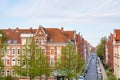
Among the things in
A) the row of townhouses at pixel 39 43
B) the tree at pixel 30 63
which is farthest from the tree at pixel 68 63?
the row of townhouses at pixel 39 43

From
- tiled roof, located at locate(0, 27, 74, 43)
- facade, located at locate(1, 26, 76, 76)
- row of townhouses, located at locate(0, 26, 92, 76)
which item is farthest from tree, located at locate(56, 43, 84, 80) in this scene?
tiled roof, located at locate(0, 27, 74, 43)

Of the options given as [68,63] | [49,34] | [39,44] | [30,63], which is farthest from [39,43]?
[30,63]

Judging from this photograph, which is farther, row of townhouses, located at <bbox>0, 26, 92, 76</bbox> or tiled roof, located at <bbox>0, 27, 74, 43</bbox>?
tiled roof, located at <bbox>0, 27, 74, 43</bbox>

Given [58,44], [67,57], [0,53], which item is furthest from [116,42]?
[0,53]

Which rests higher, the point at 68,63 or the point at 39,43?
the point at 39,43

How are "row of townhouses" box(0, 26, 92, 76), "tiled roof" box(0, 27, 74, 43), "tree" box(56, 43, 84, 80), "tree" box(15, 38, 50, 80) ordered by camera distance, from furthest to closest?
"tiled roof" box(0, 27, 74, 43)
"row of townhouses" box(0, 26, 92, 76)
"tree" box(56, 43, 84, 80)
"tree" box(15, 38, 50, 80)

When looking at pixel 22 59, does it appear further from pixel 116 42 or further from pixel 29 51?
pixel 116 42

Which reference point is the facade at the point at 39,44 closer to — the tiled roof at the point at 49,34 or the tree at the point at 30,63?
the tiled roof at the point at 49,34

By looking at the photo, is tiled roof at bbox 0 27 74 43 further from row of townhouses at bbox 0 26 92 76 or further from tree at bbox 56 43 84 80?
tree at bbox 56 43 84 80

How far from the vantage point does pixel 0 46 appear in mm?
42094

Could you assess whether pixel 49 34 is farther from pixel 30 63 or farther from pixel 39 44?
pixel 30 63

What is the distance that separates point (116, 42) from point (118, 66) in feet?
17.1

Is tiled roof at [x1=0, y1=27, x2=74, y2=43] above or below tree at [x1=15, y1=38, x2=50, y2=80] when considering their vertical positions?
above

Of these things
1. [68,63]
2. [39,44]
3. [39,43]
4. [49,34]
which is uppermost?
[49,34]
